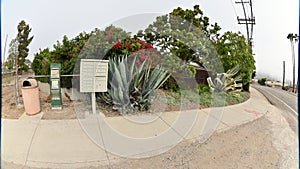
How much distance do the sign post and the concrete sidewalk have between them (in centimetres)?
60

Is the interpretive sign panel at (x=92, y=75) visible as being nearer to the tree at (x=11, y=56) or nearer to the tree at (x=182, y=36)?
the tree at (x=11, y=56)

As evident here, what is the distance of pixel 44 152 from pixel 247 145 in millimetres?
3140

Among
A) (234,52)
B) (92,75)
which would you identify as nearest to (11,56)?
(92,75)

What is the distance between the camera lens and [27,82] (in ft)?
15.4

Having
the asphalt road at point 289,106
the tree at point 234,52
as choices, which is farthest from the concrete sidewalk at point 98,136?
the tree at point 234,52

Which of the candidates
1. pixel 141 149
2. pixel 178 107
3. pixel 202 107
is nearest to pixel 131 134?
pixel 141 149

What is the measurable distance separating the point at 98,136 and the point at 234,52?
7.08 metres

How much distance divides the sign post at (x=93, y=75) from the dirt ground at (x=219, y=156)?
1.88m

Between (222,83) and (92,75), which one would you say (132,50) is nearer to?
(92,75)

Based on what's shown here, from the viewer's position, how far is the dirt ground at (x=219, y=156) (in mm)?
2883

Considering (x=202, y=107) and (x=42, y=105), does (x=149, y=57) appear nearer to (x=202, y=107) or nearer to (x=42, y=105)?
(x=202, y=107)

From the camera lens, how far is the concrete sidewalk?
2885 millimetres

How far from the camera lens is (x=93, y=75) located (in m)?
4.33

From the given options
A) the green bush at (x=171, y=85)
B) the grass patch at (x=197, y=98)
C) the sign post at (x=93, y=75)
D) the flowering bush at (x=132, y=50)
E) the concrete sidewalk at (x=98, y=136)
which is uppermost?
the flowering bush at (x=132, y=50)
